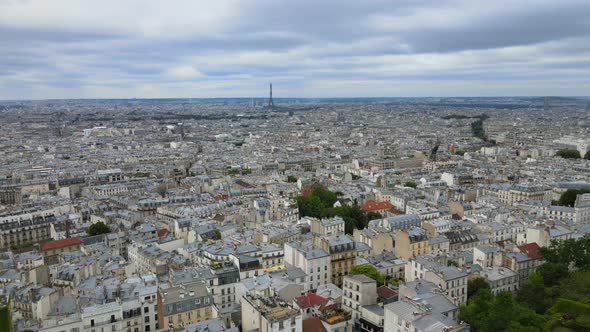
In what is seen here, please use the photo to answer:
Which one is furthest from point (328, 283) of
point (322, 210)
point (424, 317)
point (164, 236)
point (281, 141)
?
point (281, 141)

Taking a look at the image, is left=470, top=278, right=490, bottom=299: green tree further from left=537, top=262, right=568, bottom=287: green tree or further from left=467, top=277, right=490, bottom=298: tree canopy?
left=537, top=262, right=568, bottom=287: green tree

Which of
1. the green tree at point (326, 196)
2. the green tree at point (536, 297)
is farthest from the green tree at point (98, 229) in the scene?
the green tree at point (536, 297)

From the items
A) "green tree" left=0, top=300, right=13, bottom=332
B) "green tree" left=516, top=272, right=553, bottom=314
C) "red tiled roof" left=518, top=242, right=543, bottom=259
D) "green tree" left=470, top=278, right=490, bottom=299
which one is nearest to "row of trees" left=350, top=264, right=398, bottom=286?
"green tree" left=470, top=278, right=490, bottom=299

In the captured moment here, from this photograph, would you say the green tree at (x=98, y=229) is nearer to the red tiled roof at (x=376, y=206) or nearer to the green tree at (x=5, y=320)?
the green tree at (x=5, y=320)

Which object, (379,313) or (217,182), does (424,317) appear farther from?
(217,182)

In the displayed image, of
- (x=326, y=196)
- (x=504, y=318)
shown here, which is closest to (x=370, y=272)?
(x=504, y=318)

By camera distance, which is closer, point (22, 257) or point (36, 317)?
point (36, 317)
